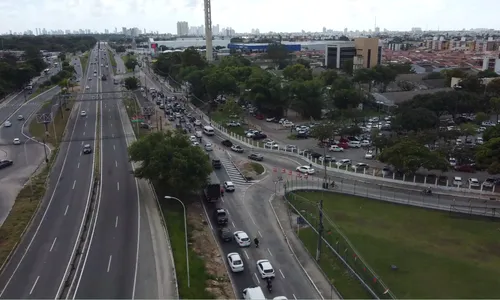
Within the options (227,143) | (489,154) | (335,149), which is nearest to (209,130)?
(227,143)

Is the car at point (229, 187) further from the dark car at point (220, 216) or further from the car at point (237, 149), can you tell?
the car at point (237, 149)

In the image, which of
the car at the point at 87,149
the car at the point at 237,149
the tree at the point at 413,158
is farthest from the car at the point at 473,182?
the car at the point at 87,149

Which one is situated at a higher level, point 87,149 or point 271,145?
point 87,149

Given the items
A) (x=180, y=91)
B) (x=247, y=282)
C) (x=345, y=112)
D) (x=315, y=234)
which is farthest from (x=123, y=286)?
(x=180, y=91)

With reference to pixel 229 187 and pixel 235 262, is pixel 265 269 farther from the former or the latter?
pixel 229 187

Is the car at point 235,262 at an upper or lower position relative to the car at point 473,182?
lower

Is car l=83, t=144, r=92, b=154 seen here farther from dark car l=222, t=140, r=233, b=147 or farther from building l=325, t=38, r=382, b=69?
building l=325, t=38, r=382, b=69
